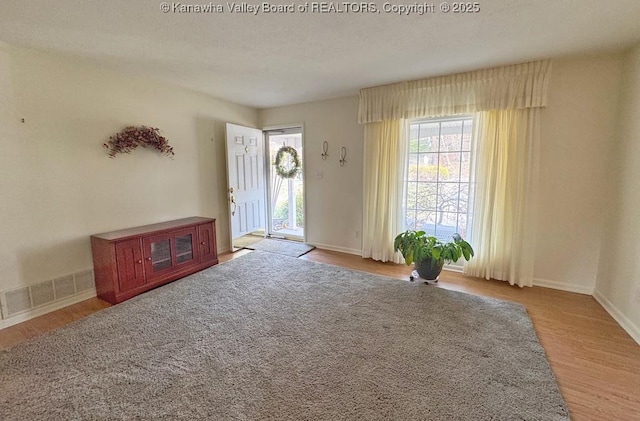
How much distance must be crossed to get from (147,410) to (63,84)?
3.00m

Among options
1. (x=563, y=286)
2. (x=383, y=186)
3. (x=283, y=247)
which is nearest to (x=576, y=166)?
(x=563, y=286)

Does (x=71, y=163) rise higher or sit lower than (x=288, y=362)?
higher

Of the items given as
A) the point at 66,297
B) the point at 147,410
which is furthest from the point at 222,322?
the point at 66,297

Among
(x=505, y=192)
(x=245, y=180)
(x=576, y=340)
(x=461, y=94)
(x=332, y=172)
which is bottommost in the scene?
(x=576, y=340)

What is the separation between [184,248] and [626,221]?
454 cm

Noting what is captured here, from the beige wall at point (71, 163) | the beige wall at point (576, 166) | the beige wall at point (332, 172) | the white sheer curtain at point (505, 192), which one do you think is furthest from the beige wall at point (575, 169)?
the beige wall at point (71, 163)

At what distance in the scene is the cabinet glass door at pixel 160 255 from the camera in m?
3.08

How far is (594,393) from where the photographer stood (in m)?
1.62

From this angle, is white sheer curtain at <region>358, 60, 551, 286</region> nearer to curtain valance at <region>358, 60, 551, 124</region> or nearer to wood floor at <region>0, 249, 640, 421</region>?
curtain valance at <region>358, 60, 551, 124</region>

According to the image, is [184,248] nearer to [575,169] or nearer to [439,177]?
[439,177]

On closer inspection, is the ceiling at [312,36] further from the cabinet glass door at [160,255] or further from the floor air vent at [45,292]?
the floor air vent at [45,292]

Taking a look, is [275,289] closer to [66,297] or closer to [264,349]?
[264,349]

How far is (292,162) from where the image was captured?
5.11m

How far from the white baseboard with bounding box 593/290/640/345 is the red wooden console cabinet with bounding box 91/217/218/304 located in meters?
4.29
